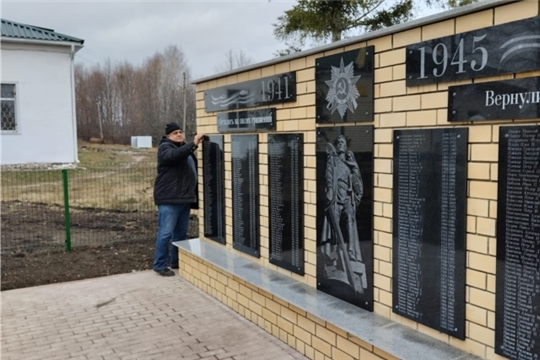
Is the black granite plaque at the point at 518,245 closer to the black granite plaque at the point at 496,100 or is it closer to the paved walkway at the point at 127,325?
the black granite plaque at the point at 496,100

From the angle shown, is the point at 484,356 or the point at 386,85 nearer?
the point at 484,356

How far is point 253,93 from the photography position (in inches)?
171

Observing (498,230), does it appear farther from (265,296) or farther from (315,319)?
(265,296)

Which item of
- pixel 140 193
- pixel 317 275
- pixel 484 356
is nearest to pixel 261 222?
pixel 317 275

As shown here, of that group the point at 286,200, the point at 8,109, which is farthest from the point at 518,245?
the point at 8,109

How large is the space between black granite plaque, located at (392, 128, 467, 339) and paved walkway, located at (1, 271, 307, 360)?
123 centimetres

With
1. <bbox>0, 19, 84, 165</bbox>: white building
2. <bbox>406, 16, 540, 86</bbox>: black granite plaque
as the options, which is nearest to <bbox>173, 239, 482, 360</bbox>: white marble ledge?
<bbox>406, 16, 540, 86</bbox>: black granite plaque

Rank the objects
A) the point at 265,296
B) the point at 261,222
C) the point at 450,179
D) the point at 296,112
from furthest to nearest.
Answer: the point at 261,222 → the point at 265,296 → the point at 296,112 → the point at 450,179

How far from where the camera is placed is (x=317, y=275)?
3588mm

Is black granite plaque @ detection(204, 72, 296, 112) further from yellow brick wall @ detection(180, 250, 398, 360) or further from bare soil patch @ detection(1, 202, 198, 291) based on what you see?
bare soil patch @ detection(1, 202, 198, 291)

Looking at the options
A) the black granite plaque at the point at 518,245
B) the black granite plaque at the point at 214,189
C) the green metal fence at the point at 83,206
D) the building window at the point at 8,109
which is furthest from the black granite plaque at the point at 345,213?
the building window at the point at 8,109

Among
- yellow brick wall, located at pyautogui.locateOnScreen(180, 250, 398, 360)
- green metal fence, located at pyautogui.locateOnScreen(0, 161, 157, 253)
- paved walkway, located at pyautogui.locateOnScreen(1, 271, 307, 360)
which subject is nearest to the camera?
yellow brick wall, located at pyautogui.locateOnScreen(180, 250, 398, 360)

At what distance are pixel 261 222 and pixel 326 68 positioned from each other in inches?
60.4

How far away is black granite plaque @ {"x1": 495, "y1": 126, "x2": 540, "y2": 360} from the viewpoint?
214 cm
